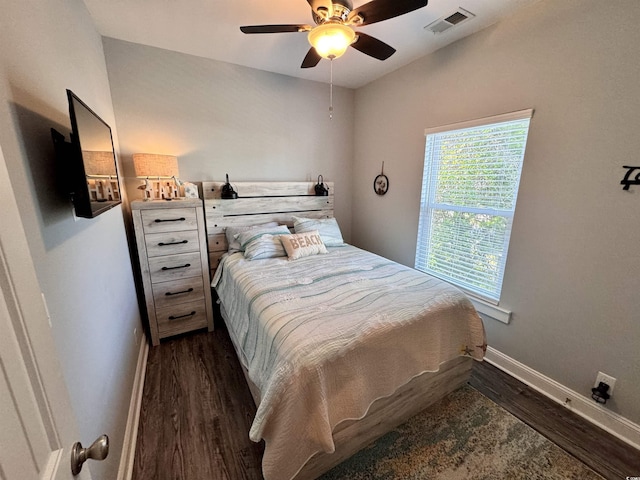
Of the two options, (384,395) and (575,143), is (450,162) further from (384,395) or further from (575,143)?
(384,395)

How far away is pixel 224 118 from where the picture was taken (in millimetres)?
2814

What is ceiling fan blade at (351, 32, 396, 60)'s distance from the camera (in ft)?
5.68

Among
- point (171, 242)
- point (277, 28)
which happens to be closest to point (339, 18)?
point (277, 28)

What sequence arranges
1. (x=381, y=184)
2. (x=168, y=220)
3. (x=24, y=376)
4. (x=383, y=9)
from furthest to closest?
(x=381, y=184), (x=168, y=220), (x=383, y=9), (x=24, y=376)

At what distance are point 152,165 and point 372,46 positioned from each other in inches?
78.8

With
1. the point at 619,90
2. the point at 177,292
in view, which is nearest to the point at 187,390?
the point at 177,292

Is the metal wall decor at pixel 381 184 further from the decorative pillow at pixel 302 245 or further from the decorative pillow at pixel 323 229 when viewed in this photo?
the decorative pillow at pixel 302 245

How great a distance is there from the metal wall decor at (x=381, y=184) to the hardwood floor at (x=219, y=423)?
203 centimetres

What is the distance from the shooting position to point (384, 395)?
1459 millimetres

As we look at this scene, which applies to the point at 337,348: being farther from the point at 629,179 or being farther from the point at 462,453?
the point at 629,179

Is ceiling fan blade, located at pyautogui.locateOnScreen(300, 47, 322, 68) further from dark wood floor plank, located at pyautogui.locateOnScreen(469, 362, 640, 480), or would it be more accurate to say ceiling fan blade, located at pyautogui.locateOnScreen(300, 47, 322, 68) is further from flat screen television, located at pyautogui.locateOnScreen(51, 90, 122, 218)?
dark wood floor plank, located at pyautogui.locateOnScreen(469, 362, 640, 480)

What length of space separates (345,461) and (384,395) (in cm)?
43

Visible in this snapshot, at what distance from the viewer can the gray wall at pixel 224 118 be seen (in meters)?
2.43

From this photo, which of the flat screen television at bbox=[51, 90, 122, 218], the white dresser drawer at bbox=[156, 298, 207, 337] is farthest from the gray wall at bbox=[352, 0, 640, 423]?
the white dresser drawer at bbox=[156, 298, 207, 337]
